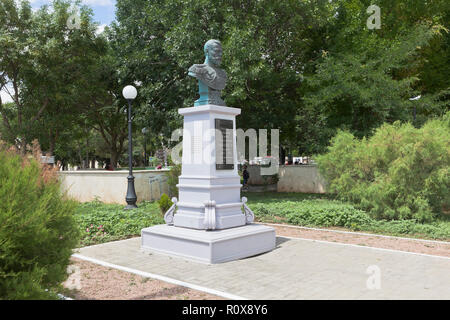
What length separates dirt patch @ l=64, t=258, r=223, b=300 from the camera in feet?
18.3

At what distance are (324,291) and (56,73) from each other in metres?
22.1

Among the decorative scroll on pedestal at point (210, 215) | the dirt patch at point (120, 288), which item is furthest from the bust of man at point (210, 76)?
the dirt patch at point (120, 288)

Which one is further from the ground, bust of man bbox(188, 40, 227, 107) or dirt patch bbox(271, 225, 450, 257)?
bust of man bbox(188, 40, 227, 107)

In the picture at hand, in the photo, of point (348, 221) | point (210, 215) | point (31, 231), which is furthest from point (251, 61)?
point (31, 231)

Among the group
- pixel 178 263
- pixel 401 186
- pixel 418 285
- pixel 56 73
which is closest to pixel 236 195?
pixel 178 263

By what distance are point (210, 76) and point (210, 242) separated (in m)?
4.14

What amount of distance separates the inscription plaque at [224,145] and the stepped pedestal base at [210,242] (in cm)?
157

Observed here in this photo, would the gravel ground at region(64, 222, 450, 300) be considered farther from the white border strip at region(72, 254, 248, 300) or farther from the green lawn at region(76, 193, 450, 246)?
the green lawn at region(76, 193, 450, 246)

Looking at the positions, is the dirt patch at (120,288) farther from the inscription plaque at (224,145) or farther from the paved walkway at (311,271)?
the inscription plaque at (224,145)

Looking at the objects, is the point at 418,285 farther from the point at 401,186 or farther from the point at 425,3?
the point at 425,3

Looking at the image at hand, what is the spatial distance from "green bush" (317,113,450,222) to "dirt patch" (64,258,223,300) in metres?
8.23

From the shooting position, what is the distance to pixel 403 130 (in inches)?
480

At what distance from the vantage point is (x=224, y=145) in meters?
9.02

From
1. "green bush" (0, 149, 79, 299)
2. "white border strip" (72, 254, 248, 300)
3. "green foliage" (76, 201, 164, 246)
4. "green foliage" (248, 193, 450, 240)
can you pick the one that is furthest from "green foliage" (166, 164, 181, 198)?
"green bush" (0, 149, 79, 299)
